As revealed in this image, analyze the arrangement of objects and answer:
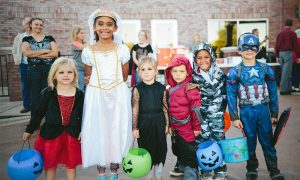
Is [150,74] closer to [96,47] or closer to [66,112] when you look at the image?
[96,47]

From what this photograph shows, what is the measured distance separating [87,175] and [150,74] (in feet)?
5.20

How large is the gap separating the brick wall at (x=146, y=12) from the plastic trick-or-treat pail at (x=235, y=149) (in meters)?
10.2

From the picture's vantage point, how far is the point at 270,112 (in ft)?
12.3

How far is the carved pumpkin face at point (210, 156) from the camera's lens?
3.34 meters

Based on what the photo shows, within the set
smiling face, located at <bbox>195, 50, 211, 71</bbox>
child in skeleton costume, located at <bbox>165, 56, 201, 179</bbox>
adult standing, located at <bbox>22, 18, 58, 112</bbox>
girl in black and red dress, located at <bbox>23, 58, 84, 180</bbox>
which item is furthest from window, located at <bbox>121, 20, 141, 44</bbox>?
girl in black and red dress, located at <bbox>23, 58, 84, 180</bbox>

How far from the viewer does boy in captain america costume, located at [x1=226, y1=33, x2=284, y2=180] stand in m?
3.61

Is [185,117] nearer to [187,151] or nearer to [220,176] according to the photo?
[187,151]

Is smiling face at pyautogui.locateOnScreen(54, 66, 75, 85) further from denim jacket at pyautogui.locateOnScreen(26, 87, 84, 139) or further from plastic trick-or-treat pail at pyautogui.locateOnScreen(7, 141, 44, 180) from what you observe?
plastic trick-or-treat pail at pyautogui.locateOnScreen(7, 141, 44, 180)

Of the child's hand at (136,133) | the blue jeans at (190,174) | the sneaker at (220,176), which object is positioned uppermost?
the child's hand at (136,133)

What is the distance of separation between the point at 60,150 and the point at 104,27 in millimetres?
1372

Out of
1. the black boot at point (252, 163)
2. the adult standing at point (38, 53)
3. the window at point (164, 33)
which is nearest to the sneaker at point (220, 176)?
the black boot at point (252, 163)

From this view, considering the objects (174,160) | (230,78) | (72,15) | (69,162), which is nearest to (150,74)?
(230,78)

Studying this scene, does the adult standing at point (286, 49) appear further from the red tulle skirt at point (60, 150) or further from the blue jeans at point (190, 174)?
the red tulle skirt at point (60, 150)

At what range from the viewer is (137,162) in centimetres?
323
